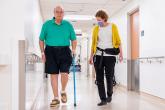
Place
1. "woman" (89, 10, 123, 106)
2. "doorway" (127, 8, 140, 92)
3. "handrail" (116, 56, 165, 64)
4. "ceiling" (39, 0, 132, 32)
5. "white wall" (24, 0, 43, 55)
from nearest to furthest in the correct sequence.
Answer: "white wall" (24, 0, 43, 55) < "woman" (89, 10, 123, 106) < "handrail" (116, 56, 165, 64) < "doorway" (127, 8, 140, 92) < "ceiling" (39, 0, 132, 32)

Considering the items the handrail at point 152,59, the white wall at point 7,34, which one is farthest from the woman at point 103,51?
the white wall at point 7,34

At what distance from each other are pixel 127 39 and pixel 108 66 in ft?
11.4

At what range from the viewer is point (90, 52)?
18.0 feet

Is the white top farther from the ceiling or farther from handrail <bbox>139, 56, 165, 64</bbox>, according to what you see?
the ceiling

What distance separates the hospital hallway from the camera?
201cm

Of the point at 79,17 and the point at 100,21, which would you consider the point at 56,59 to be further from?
the point at 79,17

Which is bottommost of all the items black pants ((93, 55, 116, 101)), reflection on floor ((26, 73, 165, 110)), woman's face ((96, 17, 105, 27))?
reflection on floor ((26, 73, 165, 110))

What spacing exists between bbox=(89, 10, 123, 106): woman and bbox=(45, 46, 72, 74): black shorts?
46 cm

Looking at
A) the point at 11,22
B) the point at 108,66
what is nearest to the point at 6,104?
the point at 11,22

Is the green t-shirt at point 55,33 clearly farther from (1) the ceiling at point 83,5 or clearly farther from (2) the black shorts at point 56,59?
(1) the ceiling at point 83,5

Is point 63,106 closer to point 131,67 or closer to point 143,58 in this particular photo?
point 143,58

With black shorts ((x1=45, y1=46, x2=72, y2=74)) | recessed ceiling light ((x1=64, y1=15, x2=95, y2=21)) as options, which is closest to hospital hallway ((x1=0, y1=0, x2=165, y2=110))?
black shorts ((x1=45, y1=46, x2=72, y2=74))

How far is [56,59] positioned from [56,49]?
140 mm

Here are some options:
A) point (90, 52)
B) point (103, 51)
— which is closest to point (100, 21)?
point (103, 51)
